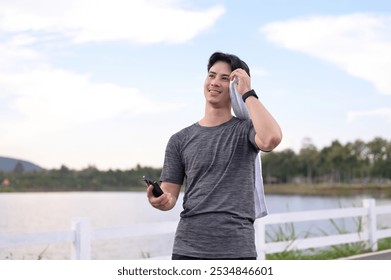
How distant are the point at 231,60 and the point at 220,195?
525 mm

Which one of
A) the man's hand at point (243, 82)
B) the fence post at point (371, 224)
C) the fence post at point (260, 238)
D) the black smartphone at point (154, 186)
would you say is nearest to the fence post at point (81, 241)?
the fence post at point (260, 238)

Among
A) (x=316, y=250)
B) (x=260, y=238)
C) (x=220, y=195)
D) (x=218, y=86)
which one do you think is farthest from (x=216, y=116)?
(x=316, y=250)

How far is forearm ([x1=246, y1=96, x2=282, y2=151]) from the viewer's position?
7.67 ft

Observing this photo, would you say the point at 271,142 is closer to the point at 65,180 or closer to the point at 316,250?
the point at 316,250

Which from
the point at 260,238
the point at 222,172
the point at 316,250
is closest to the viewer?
the point at 222,172

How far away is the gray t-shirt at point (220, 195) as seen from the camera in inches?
93.9

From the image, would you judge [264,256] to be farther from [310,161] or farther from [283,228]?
[310,161]

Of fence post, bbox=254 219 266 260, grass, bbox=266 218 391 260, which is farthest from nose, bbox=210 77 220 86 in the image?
grass, bbox=266 218 391 260

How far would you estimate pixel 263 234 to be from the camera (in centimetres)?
782

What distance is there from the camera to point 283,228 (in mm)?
8656

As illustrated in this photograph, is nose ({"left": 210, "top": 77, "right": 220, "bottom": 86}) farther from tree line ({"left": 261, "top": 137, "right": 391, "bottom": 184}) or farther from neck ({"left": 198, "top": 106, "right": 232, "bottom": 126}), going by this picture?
tree line ({"left": 261, "top": 137, "right": 391, "bottom": 184})
